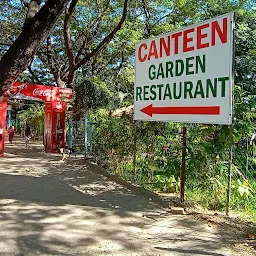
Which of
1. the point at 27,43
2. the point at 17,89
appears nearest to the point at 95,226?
the point at 27,43

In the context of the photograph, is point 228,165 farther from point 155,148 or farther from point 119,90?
point 119,90

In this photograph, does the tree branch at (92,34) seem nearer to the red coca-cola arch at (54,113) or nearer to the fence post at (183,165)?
the red coca-cola arch at (54,113)

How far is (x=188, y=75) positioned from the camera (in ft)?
17.6

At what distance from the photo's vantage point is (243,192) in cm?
493

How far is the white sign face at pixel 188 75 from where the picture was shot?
189 inches

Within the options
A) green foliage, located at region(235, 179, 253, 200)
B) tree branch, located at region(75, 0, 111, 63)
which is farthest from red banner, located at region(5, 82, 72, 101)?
green foliage, located at region(235, 179, 253, 200)

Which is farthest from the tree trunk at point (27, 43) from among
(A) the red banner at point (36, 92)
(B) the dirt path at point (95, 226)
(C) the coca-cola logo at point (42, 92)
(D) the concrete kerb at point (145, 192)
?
(C) the coca-cola logo at point (42, 92)

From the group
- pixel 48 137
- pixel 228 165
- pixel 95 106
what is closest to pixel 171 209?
pixel 228 165

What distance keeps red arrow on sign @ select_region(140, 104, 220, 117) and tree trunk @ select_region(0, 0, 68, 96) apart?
7.23ft

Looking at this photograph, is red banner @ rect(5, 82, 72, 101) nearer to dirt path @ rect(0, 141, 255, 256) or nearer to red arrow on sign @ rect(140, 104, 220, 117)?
dirt path @ rect(0, 141, 255, 256)

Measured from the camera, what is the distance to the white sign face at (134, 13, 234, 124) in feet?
15.7

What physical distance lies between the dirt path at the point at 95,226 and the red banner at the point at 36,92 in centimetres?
774

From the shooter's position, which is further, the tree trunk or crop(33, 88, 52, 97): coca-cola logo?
crop(33, 88, 52, 97): coca-cola logo

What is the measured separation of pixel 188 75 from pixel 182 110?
55 centimetres
